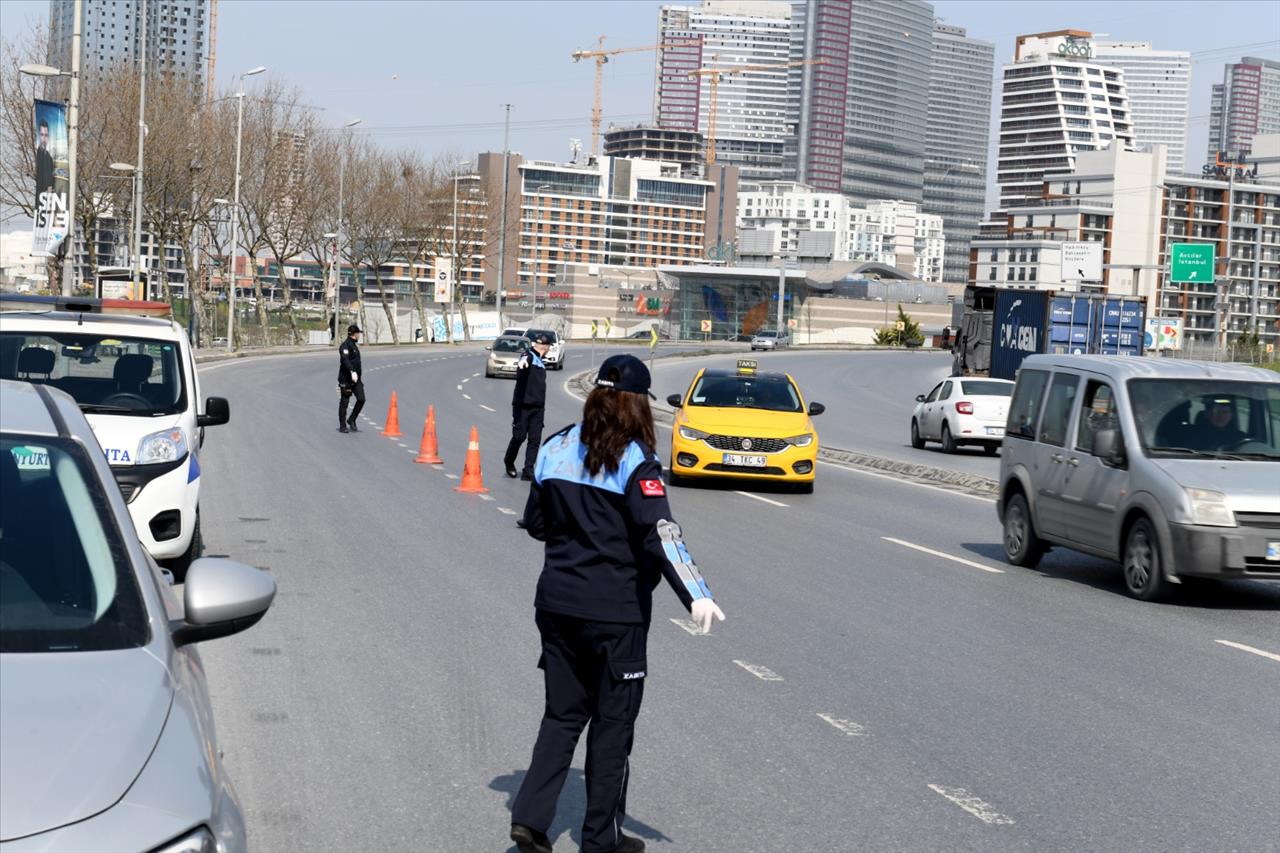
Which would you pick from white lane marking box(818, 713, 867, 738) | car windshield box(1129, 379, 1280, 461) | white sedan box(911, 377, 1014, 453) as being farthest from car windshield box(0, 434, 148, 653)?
white sedan box(911, 377, 1014, 453)

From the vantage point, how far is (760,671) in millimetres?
8836

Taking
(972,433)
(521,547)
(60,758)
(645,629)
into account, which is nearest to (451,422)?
(972,433)

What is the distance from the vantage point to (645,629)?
211 inches

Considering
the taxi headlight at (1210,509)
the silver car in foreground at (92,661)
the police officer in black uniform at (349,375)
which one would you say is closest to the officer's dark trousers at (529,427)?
the police officer in black uniform at (349,375)

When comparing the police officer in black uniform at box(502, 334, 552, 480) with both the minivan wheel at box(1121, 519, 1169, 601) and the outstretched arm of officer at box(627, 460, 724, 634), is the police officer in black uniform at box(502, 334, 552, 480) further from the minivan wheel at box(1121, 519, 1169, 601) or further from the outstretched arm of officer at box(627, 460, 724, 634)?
the outstretched arm of officer at box(627, 460, 724, 634)

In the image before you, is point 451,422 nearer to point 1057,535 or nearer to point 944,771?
point 1057,535

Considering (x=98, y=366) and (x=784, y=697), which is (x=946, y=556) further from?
(x=98, y=366)

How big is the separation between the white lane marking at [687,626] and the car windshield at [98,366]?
397 cm

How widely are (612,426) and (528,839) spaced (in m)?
1.37

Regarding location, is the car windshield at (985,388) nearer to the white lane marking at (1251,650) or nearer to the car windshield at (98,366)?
the white lane marking at (1251,650)

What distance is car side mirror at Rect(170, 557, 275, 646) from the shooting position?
409 centimetres

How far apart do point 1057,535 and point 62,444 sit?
416 inches

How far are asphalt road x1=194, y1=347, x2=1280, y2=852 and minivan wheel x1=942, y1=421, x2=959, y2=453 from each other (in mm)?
14571

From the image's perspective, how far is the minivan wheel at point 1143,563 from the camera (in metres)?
11.9
